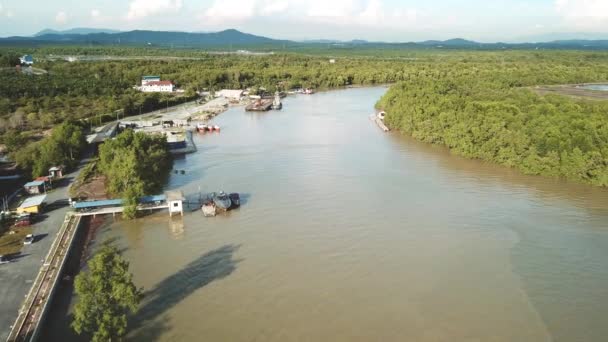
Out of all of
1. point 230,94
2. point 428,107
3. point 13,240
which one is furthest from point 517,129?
point 230,94

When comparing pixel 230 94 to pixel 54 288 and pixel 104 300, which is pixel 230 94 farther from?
pixel 104 300

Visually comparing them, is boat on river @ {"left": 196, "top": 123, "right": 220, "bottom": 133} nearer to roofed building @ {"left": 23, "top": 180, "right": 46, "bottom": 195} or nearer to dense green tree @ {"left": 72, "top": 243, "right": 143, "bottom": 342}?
roofed building @ {"left": 23, "top": 180, "right": 46, "bottom": 195}

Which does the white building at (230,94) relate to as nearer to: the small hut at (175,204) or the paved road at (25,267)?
the small hut at (175,204)

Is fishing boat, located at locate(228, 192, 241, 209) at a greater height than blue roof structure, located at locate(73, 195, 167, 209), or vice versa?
blue roof structure, located at locate(73, 195, 167, 209)

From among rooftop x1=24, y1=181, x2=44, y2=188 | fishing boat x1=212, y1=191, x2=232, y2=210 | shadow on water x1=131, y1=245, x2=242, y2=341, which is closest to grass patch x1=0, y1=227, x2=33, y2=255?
rooftop x1=24, y1=181, x2=44, y2=188

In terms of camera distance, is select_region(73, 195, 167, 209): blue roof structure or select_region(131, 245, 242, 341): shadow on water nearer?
select_region(131, 245, 242, 341): shadow on water

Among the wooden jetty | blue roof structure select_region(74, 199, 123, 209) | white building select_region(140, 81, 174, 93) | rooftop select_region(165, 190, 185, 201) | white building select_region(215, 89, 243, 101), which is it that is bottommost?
blue roof structure select_region(74, 199, 123, 209)

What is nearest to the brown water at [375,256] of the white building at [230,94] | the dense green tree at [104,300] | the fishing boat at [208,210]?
the fishing boat at [208,210]

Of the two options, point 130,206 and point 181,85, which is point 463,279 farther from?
point 181,85
